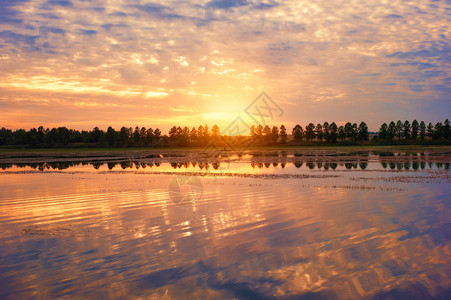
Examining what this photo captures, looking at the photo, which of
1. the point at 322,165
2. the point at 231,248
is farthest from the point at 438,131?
the point at 231,248

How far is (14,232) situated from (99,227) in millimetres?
3620

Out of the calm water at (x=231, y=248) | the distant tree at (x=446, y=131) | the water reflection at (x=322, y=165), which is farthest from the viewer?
the distant tree at (x=446, y=131)

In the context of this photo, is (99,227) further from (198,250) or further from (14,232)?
(198,250)

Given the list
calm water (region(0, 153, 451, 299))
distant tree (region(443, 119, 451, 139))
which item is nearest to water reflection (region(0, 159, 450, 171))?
calm water (region(0, 153, 451, 299))

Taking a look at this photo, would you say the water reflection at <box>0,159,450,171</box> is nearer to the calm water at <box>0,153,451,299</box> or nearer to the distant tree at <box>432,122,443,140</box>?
the calm water at <box>0,153,451,299</box>

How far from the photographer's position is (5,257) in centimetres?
1116

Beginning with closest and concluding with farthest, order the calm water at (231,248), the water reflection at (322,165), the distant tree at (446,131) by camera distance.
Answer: the calm water at (231,248) < the water reflection at (322,165) < the distant tree at (446,131)

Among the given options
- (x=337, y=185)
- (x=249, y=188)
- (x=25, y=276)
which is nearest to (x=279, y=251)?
(x=25, y=276)

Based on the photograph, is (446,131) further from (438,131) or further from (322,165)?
(322,165)

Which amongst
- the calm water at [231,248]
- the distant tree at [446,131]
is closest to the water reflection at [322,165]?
the calm water at [231,248]

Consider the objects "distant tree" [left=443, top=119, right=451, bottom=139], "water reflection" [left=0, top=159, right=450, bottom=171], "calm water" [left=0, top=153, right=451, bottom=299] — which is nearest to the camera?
"calm water" [left=0, top=153, right=451, bottom=299]

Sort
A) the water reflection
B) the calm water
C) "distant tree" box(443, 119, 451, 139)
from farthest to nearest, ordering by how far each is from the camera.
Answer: "distant tree" box(443, 119, 451, 139) < the water reflection < the calm water

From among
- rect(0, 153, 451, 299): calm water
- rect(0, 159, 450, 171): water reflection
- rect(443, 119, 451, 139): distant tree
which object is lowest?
rect(0, 153, 451, 299): calm water

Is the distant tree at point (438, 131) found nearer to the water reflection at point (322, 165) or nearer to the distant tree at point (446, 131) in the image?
the distant tree at point (446, 131)
